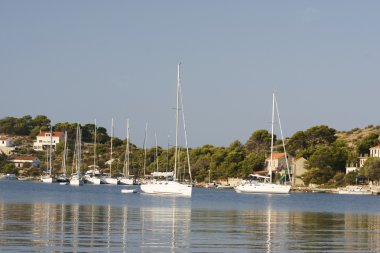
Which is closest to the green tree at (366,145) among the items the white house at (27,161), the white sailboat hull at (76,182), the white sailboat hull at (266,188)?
the white sailboat hull at (266,188)

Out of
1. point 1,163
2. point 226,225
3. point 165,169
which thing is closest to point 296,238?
point 226,225

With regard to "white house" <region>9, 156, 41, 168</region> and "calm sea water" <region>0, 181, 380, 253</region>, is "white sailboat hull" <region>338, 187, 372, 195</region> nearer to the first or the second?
"calm sea water" <region>0, 181, 380, 253</region>

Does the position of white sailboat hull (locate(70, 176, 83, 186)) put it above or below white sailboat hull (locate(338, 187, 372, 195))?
above

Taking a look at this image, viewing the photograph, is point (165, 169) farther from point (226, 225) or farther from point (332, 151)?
point (226, 225)

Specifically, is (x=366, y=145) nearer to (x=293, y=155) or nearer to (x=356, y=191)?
(x=293, y=155)

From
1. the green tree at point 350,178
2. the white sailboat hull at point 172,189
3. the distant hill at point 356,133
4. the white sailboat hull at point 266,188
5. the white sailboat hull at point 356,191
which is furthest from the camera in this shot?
the distant hill at point 356,133

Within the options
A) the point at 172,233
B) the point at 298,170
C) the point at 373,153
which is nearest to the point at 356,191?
the point at 373,153

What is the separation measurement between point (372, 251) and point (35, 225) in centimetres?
1408

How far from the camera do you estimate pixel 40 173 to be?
186125 millimetres

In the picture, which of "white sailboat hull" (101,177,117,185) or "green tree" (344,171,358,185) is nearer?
"green tree" (344,171,358,185)

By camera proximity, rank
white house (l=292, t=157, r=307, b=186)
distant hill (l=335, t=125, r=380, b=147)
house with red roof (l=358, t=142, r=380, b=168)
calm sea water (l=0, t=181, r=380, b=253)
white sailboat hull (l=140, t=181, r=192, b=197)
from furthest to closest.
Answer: distant hill (l=335, t=125, r=380, b=147) < white house (l=292, t=157, r=307, b=186) < house with red roof (l=358, t=142, r=380, b=168) < white sailboat hull (l=140, t=181, r=192, b=197) < calm sea water (l=0, t=181, r=380, b=253)

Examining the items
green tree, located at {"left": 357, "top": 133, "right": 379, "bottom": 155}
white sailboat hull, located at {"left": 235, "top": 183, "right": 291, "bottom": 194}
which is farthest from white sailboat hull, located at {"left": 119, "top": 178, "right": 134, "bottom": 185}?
green tree, located at {"left": 357, "top": 133, "right": 379, "bottom": 155}

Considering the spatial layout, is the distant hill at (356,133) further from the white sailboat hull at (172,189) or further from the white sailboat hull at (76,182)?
the white sailboat hull at (172,189)

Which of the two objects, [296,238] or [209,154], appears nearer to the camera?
[296,238]
